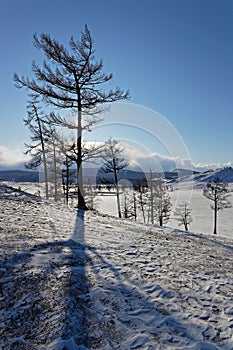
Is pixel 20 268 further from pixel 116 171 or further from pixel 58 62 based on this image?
pixel 116 171

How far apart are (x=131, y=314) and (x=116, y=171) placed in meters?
20.9

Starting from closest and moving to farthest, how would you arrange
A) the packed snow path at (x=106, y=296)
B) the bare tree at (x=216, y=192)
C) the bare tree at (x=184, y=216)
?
1. the packed snow path at (x=106, y=296)
2. the bare tree at (x=216, y=192)
3. the bare tree at (x=184, y=216)

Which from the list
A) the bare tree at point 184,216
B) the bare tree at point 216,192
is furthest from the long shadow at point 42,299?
the bare tree at point 184,216

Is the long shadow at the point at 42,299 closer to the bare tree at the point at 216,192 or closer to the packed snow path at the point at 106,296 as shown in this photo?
the packed snow path at the point at 106,296

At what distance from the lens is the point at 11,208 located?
11094mm

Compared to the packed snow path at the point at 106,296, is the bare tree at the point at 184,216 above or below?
below

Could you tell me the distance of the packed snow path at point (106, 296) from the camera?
3703 millimetres

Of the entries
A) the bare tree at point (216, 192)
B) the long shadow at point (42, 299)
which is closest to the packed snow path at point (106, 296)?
the long shadow at point (42, 299)

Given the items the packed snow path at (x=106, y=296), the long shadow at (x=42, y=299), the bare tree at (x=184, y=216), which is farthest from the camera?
the bare tree at (x=184, y=216)

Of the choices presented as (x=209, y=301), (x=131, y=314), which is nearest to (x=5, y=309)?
(x=131, y=314)

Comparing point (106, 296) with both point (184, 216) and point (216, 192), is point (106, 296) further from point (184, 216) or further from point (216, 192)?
point (184, 216)

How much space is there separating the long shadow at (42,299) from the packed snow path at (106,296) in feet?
0.05

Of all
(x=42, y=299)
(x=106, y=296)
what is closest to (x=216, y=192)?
(x=106, y=296)

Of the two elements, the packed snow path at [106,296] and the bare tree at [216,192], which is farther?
the bare tree at [216,192]
